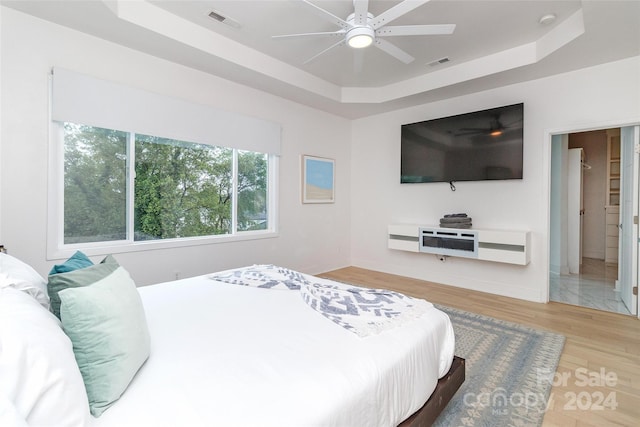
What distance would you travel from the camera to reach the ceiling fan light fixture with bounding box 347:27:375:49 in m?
2.32

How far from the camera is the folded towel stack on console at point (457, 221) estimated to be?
4.02 metres

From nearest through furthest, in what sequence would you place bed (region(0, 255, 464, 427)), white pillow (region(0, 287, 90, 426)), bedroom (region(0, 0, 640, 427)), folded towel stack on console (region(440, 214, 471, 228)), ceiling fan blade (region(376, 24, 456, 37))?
white pillow (region(0, 287, 90, 426)) < bed (region(0, 255, 464, 427)) < ceiling fan blade (region(376, 24, 456, 37)) < bedroom (region(0, 0, 640, 427)) < folded towel stack on console (region(440, 214, 471, 228))

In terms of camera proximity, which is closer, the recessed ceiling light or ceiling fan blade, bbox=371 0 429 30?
ceiling fan blade, bbox=371 0 429 30

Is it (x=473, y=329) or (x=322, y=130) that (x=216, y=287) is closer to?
(x=473, y=329)

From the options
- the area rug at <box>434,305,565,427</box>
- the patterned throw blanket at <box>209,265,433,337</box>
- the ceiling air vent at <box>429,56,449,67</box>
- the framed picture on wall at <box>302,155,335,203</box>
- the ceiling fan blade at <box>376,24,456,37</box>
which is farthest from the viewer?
the framed picture on wall at <box>302,155,335,203</box>

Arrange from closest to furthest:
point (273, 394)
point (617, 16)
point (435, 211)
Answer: point (273, 394) → point (617, 16) → point (435, 211)

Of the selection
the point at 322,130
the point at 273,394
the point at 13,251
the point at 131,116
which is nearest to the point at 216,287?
the point at 273,394

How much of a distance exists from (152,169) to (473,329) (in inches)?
140

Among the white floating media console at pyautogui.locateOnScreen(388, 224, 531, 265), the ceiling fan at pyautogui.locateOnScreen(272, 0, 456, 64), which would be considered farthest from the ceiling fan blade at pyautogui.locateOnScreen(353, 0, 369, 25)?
the white floating media console at pyautogui.locateOnScreen(388, 224, 531, 265)

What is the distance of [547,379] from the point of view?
200 cm

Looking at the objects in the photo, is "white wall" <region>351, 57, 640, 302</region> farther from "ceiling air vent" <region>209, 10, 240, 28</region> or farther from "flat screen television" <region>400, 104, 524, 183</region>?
"ceiling air vent" <region>209, 10, 240, 28</region>

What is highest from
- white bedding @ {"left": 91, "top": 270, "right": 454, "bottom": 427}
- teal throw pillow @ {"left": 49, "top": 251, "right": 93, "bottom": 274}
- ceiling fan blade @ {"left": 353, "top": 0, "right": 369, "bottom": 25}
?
ceiling fan blade @ {"left": 353, "top": 0, "right": 369, "bottom": 25}

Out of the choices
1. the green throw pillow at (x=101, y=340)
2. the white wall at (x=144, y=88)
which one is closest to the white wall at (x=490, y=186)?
the white wall at (x=144, y=88)

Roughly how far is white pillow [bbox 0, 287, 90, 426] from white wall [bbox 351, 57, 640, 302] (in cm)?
432
